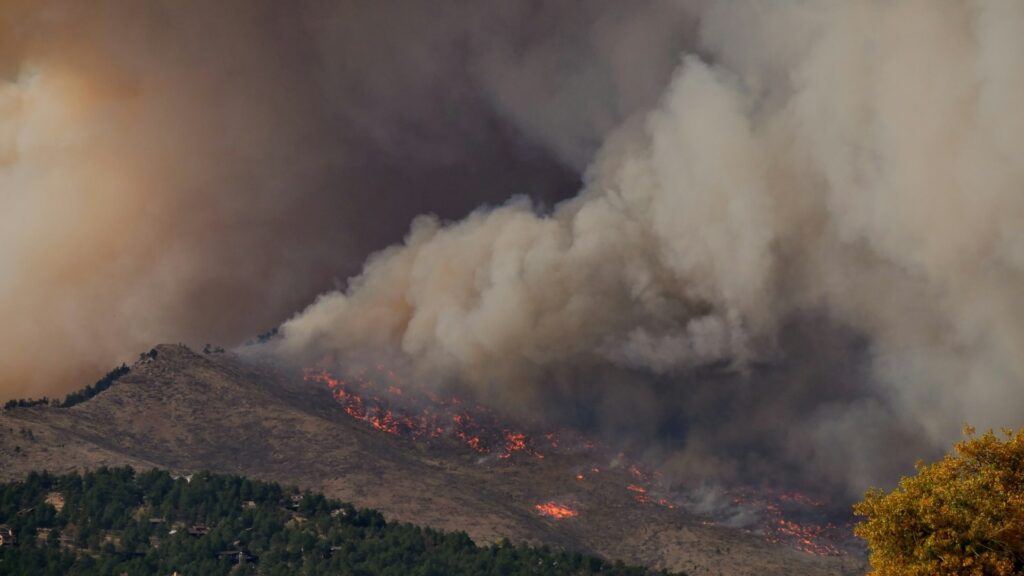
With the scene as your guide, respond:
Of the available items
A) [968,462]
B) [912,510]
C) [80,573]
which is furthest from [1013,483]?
[80,573]

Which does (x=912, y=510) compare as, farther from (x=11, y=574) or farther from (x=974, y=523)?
(x=11, y=574)

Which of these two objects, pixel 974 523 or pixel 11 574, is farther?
pixel 11 574

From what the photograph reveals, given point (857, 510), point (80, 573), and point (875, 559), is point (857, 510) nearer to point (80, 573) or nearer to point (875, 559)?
point (875, 559)

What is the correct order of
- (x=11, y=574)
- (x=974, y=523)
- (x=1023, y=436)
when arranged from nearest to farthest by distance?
1. (x=974, y=523)
2. (x=1023, y=436)
3. (x=11, y=574)

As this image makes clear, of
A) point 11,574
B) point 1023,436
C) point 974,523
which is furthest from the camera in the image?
point 11,574

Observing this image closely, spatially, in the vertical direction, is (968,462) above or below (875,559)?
above

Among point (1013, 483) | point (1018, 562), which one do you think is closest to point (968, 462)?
point (1013, 483)
